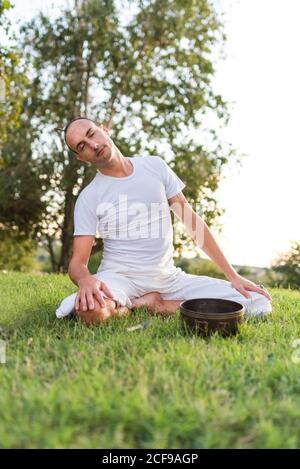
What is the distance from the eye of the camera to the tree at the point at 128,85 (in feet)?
43.6

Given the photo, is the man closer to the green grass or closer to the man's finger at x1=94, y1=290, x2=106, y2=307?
the man's finger at x1=94, y1=290, x2=106, y2=307

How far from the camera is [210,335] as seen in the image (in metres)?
Result: 3.21

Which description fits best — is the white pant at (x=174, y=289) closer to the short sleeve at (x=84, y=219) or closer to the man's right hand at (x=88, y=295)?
the man's right hand at (x=88, y=295)

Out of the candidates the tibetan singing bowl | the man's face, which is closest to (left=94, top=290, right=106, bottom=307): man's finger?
the tibetan singing bowl

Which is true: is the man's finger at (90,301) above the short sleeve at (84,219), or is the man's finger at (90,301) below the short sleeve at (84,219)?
below

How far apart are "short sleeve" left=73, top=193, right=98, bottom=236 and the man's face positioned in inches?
13.9

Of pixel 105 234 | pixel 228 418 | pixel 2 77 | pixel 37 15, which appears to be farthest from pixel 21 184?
pixel 228 418

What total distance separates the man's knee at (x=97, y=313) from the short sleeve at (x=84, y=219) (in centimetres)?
61

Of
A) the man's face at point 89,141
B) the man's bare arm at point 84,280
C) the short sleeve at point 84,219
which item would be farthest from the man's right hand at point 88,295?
the man's face at point 89,141

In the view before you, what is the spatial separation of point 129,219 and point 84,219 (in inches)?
14.2

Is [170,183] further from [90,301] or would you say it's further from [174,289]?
[90,301]

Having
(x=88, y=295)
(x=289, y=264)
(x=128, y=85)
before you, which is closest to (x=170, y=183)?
(x=88, y=295)
